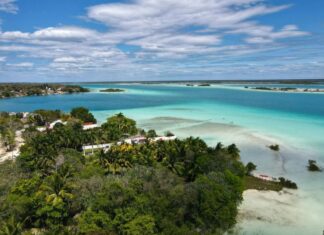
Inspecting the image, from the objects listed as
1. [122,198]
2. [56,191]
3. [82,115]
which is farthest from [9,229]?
[82,115]

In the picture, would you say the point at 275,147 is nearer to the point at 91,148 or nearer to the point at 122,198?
the point at 91,148

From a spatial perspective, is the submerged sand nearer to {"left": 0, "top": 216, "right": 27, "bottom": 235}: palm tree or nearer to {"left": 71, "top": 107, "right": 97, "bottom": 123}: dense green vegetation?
{"left": 0, "top": 216, "right": 27, "bottom": 235}: palm tree

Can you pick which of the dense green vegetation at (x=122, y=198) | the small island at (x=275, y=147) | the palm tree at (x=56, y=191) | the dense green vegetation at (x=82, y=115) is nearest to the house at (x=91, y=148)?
the dense green vegetation at (x=122, y=198)

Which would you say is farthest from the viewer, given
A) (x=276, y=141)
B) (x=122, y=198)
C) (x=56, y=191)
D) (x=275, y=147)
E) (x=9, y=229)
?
(x=276, y=141)

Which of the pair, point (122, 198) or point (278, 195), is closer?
point (122, 198)

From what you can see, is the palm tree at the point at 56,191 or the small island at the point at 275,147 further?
the small island at the point at 275,147

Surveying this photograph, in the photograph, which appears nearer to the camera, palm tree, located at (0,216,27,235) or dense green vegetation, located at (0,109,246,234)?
palm tree, located at (0,216,27,235)

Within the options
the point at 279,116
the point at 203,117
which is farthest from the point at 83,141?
the point at 279,116

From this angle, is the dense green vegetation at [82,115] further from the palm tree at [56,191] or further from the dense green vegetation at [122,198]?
the palm tree at [56,191]

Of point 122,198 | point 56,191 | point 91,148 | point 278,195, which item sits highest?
point 122,198

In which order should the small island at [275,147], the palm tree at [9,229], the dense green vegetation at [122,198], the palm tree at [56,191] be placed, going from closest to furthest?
the palm tree at [9,229] → the dense green vegetation at [122,198] → the palm tree at [56,191] → the small island at [275,147]

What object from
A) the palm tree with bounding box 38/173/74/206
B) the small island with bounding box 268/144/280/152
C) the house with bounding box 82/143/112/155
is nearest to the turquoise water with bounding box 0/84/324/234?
the small island with bounding box 268/144/280/152

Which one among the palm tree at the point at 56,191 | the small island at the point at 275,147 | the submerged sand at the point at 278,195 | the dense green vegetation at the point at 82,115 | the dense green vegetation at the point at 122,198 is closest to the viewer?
the dense green vegetation at the point at 122,198
